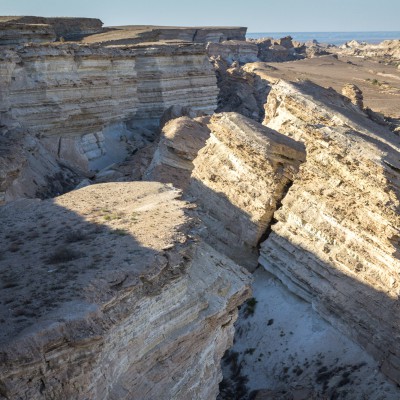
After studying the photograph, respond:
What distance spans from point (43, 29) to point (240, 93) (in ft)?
45.8

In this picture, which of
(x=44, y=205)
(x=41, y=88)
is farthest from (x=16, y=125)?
(x=44, y=205)

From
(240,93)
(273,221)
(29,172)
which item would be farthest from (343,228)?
(240,93)

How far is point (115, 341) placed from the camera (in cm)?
720

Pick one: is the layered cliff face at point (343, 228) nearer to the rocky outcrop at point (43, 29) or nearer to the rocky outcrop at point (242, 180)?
the rocky outcrop at point (242, 180)

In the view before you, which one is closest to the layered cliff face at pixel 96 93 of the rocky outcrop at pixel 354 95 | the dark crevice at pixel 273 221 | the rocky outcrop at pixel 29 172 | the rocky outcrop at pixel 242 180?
the rocky outcrop at pixel 29 172

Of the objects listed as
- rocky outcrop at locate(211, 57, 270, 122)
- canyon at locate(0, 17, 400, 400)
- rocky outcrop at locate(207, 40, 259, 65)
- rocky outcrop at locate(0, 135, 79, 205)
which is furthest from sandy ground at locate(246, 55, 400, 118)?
canyon at locate(0, 17, 400, 400)

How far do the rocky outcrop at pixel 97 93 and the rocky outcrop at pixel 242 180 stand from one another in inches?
370

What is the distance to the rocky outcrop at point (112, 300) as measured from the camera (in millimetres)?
6359

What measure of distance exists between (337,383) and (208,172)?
659 centimetres

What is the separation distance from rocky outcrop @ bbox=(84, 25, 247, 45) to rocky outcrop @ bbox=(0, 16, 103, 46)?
1549 millimetres

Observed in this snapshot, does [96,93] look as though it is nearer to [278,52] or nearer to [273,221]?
[273,221]

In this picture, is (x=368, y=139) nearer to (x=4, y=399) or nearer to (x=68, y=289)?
(x=68, y=289)

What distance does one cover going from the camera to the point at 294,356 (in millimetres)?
11805

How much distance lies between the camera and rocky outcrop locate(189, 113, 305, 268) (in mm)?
13180
